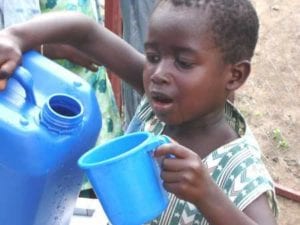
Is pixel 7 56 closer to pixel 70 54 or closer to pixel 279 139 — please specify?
pixel 70 54

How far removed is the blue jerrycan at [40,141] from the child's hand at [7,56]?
0.05 feet

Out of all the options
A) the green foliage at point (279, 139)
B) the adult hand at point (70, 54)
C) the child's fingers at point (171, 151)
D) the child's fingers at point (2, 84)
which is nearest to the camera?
the child's fingers at point (171, 151)

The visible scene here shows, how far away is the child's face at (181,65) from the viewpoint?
1201 millimetres

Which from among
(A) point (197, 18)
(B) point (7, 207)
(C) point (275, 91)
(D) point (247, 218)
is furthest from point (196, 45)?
(C) point (275, 91)

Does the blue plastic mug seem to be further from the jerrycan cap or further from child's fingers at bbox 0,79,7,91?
child's fingers at bbox 0,79,7,91

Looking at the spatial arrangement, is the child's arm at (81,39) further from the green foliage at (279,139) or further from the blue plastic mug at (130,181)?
the green foliage at (279,139)

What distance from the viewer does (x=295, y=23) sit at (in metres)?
4.53

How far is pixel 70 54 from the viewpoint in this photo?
5.21 ft

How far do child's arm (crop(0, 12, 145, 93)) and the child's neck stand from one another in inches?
9.7

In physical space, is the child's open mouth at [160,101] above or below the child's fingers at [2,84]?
below

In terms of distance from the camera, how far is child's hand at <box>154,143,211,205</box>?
1042 millimetres

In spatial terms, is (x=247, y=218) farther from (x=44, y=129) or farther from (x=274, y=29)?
(x=274, y=29)

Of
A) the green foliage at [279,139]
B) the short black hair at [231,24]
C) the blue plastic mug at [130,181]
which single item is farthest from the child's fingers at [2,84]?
the green foliage at [279,139]

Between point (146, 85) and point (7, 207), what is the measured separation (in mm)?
321
